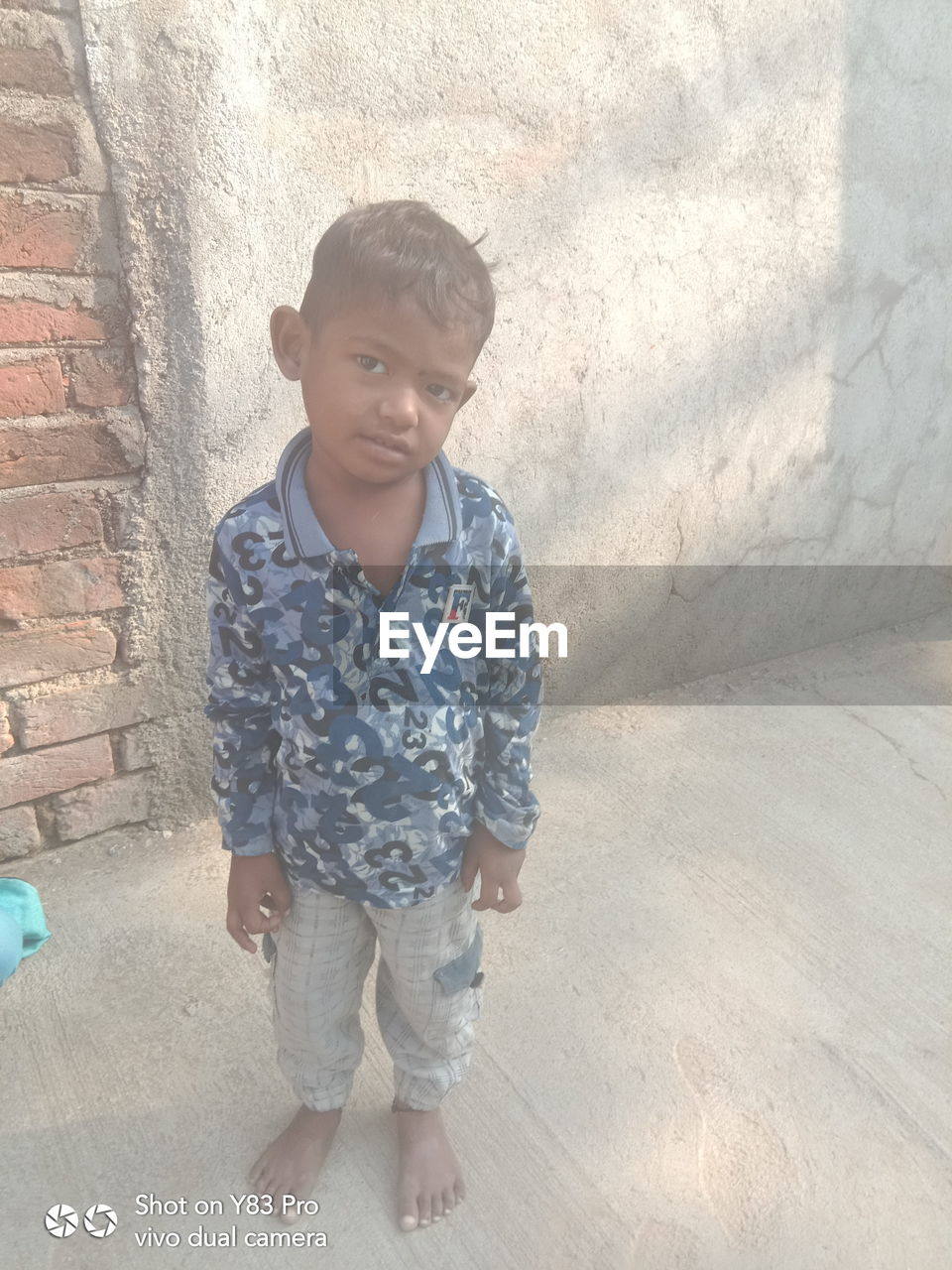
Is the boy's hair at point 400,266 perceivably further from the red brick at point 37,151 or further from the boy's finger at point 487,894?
the red brick at point 37,151

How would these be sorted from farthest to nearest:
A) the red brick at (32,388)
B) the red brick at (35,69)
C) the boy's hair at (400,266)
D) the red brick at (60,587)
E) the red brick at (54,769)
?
the red brick at (54,769) → the red brick at (60,587) → the red brick at (32,388) → the red brick at (35,69) → the boy's hair at (400,266)

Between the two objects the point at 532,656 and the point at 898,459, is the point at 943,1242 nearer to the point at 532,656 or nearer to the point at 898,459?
the point at 532,656

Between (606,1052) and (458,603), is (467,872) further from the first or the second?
(606,1052)

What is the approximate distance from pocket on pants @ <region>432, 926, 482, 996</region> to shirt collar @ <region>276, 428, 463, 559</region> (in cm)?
57

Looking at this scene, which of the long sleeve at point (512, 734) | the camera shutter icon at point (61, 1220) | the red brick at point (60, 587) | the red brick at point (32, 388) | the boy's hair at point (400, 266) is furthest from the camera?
the red brick at point (60, 587)

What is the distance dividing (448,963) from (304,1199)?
428 millimetres

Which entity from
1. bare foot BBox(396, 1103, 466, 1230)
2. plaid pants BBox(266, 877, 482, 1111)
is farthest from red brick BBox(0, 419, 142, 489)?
bare foot BBox(396, 1103, 466, 1230)

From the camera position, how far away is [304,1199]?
1420mm

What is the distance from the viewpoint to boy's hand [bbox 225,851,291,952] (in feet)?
4.12

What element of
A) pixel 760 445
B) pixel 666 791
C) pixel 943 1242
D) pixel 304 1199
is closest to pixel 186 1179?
pixel 304 1199

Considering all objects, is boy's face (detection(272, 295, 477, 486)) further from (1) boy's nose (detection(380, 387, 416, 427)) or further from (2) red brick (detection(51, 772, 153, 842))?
(2) red brick (detection(51, 772, 153, 842))

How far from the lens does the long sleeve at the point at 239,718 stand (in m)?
1.18

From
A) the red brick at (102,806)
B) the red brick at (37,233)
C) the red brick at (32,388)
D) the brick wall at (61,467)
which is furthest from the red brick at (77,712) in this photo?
the red brick at (37,233)

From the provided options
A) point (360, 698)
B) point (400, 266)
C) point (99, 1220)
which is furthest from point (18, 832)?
point (400, 266)
